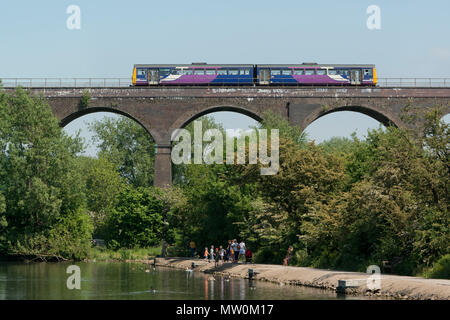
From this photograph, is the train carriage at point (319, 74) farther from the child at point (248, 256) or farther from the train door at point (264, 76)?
the child at point (248, 256)

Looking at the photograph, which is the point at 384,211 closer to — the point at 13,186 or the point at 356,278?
the point at 356,278

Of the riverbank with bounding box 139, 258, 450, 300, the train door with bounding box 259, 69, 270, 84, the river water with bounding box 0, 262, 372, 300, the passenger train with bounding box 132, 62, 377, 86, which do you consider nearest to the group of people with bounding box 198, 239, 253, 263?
the riverbank with bounding box 139, 258, 450, 300

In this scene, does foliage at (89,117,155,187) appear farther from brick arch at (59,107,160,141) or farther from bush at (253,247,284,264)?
bush at (253,247,284,264)

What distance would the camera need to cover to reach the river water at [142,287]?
93.2ft

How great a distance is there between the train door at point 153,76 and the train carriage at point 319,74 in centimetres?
951

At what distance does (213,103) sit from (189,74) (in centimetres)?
668

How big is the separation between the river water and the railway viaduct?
73.4ft

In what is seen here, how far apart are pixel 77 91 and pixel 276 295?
39.8 metres

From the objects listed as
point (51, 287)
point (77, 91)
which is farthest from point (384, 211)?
point (77, 91)

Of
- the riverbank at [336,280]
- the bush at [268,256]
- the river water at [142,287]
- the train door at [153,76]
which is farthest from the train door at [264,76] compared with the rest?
the river water at [142,287]

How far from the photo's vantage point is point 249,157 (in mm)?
42625

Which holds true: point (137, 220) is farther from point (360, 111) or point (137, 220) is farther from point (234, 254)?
point (360, 111)

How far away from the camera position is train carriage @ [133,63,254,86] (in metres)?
68.4

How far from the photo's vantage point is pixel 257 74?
69188mm
